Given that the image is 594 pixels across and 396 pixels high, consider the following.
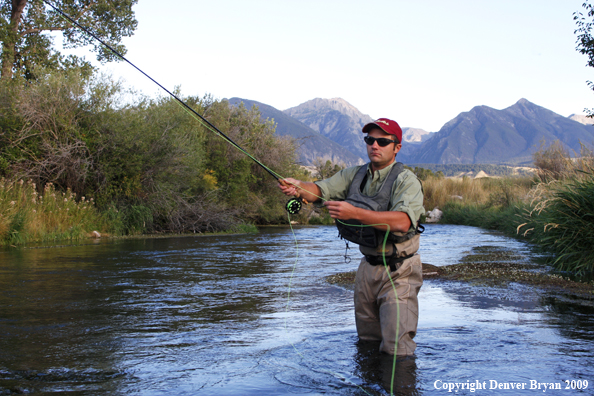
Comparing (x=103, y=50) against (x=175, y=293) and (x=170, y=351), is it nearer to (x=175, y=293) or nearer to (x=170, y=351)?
(x=175, y=293)

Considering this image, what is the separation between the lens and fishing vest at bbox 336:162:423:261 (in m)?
4.16

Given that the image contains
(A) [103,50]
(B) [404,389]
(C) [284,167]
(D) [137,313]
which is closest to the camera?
(B) [404,389]

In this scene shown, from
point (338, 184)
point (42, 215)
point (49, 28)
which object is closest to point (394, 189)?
point (338, 184)

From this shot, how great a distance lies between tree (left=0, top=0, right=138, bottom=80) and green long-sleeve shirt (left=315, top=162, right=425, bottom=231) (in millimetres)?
21088

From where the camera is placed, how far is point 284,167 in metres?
29.1

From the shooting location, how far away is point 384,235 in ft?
13.7

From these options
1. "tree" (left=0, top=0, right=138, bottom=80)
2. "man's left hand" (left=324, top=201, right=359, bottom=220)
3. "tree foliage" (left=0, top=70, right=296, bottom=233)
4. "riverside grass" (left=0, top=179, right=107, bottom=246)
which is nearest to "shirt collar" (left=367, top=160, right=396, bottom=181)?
"man's left hand" (left=324, top=201, right=359, bottom=220)

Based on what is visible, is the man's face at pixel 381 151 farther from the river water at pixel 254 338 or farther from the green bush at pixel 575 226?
the green bush at pixel 575 226

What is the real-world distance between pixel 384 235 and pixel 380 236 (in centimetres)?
3

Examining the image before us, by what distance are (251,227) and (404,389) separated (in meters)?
20.2

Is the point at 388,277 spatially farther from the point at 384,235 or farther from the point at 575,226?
the point at 575,226

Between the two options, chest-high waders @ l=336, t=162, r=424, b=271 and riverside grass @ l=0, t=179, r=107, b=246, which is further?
riverside grass @ l=0, t=179, r=107, b=246

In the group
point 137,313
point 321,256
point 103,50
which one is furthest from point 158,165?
point 137,313

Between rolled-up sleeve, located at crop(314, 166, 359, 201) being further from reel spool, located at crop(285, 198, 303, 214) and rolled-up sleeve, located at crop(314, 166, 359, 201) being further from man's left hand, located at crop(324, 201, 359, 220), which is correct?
man's left hand, located at crop(324, 201, 359, 220)
